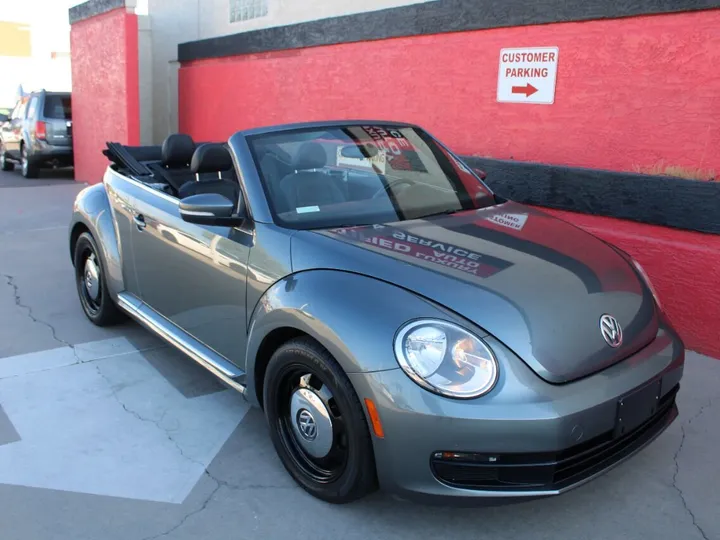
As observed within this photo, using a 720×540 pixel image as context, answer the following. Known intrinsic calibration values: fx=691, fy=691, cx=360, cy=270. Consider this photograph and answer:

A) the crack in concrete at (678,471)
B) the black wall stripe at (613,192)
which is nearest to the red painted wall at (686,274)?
the black wall stripe at (613,192)

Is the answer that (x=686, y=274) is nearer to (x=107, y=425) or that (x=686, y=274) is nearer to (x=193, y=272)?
(x=193, y=272)

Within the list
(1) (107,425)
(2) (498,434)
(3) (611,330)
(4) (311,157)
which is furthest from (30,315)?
(3) (611,330)

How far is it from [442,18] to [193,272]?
13.0ft

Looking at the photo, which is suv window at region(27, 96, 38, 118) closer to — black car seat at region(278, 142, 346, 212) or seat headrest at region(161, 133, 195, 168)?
seat headrest at region(161, 133, 195, 168)

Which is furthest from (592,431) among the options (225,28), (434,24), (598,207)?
(225,28)

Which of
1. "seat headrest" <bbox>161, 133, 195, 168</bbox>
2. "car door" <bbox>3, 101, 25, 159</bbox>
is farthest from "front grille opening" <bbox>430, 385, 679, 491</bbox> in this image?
"car door" <bbox>3, 101, 25, 159</bbox>

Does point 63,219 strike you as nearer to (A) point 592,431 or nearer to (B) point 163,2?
(B) point 163,2

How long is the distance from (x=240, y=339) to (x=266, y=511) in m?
0.82

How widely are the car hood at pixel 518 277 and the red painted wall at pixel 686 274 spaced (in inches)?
63.7

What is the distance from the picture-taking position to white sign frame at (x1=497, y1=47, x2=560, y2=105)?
217 inches

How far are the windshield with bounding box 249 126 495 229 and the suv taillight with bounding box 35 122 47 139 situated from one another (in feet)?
38.4

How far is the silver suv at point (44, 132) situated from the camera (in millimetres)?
13734

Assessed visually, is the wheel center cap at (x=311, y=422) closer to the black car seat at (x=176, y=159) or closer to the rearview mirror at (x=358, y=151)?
the rearview mirror at (x=358, y=151)

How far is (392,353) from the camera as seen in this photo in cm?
251
